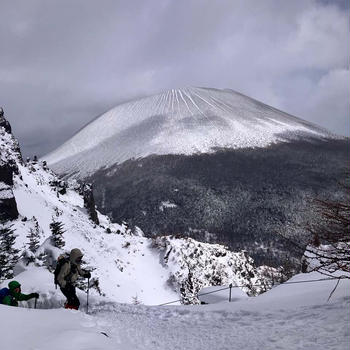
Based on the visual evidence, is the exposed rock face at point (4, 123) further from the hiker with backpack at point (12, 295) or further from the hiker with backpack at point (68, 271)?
the hiker with backpack at point (12, 295)

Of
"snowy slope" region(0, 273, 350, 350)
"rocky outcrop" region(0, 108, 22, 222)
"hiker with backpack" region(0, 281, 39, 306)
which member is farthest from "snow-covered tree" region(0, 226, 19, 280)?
"snowy slope" region(0, 273, 350, 350)

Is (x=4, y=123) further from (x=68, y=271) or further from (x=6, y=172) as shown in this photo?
(x=68, y=271)

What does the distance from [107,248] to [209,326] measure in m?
48.2

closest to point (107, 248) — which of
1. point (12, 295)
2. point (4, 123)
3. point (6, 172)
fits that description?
point (6, 172)

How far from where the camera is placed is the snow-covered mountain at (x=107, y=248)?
40.8 m

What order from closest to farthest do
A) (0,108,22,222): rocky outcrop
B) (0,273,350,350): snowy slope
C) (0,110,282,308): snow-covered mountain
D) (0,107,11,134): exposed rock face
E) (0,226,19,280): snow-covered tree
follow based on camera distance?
(0,273,350,350): snowy slope
(0,226,19,280): snow-covered tree
(0,108,22,222): rocky outcrop
(0,110,282,308): snow-covered mountain
(0,107,11,134): exposed rock face

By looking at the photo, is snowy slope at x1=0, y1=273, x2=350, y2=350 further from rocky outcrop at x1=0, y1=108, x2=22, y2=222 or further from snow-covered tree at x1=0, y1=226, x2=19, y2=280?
rocky outcrop at x1=0, y1=108, x2=22, y2=222

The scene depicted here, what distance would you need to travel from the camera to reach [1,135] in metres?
57.8

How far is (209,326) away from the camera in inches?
370

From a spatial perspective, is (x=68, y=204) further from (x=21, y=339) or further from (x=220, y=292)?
(x=21, y=339)

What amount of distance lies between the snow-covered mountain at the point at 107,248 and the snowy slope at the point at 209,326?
602 inches

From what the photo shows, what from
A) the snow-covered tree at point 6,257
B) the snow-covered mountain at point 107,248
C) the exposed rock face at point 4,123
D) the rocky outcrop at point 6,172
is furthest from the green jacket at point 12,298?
the exposed rock face at point 4,123

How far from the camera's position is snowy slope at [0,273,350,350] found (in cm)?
724

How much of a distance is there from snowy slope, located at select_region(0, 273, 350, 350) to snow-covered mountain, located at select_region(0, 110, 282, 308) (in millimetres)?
15287
